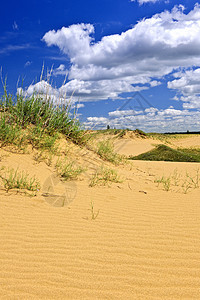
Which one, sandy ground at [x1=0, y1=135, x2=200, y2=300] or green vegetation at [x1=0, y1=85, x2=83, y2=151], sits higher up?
green vegetation at [x1=0, y1=85, x2=83, y2=151]

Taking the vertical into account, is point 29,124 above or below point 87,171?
above

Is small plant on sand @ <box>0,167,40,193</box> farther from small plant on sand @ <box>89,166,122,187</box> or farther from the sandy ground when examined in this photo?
small plant on sand @ <box>89,166,122,187</box>

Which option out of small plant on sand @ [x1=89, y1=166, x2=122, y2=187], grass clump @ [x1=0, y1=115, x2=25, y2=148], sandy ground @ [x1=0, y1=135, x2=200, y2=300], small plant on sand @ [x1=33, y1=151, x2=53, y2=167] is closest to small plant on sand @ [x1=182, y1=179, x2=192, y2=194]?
sandy ground @ [x1=0, y1=135, x2=200, y2=300]

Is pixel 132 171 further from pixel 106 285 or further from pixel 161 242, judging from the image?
pixel 106 285

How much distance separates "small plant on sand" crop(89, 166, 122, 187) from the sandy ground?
0.22 m

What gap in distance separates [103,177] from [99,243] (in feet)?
9.21

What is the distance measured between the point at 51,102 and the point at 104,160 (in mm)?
2502

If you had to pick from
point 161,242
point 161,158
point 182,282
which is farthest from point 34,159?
point 161,158

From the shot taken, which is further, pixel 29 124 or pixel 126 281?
pixel 29 124

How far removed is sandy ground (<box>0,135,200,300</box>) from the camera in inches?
92.0

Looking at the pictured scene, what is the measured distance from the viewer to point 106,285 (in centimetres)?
235

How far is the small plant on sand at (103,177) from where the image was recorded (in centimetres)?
563

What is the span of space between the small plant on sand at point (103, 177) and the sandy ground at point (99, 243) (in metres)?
0.22

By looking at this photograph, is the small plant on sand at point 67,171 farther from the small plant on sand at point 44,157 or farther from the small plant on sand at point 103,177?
the small plant on sand at point 103,177
